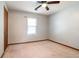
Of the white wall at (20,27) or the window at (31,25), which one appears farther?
the window at (31,25)

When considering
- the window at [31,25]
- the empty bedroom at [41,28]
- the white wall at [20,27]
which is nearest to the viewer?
the empty bedroom at [41,28]

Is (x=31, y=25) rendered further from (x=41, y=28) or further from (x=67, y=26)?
(x=67, y=26)

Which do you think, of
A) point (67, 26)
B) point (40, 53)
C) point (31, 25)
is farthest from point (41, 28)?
point (40, 53)

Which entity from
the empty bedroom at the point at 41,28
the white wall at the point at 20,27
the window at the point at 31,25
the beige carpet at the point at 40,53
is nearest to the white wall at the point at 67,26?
the empty bedroom at the point at 41,28

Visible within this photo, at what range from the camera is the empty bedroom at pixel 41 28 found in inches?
141

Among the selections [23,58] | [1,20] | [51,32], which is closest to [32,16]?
[51,32]

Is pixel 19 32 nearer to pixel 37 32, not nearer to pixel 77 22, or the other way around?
pixel 37 32

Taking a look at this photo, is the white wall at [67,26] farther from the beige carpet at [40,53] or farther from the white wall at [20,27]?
the white wall at [20,27]

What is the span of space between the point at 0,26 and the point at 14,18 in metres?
2.05

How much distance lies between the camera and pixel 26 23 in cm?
504

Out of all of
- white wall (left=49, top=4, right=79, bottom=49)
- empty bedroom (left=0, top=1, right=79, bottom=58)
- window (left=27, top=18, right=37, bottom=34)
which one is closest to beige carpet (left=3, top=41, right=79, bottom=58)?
empty bedroom (left=0, top=1, right=79, bottom=58)

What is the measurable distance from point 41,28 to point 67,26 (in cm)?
222

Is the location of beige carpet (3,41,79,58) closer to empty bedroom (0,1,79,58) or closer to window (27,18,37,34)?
empty bedroom (0,1,79,58)

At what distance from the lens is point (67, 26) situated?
13.7 feet
